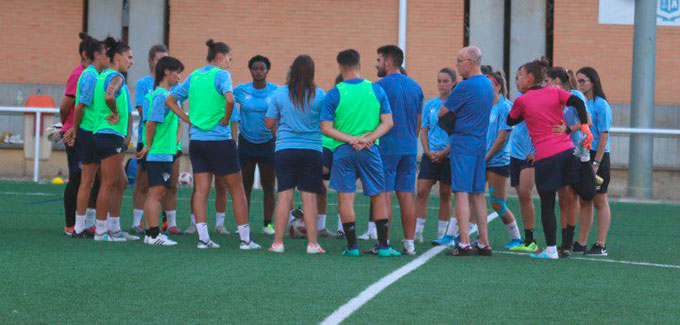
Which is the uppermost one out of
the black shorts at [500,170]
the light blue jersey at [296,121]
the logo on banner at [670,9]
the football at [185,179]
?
the logo on banner at [670,9]

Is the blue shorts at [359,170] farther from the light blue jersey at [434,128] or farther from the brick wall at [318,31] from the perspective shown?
the brick wall at [318,31]

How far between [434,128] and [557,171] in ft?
6.31

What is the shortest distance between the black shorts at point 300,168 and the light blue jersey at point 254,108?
192cm

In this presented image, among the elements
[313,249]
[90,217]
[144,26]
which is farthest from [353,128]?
[144,26]

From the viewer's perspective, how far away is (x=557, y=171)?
30.9ft

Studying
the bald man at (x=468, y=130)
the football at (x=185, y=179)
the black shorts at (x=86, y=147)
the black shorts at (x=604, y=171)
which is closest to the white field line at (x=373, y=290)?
the bald man at (x=468, y=130)

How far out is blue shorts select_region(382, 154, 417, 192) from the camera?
380 inches

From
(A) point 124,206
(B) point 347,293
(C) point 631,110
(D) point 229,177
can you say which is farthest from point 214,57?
(C) point 631,110

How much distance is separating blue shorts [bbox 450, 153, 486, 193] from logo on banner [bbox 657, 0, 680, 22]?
1289cm

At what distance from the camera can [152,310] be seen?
645cm

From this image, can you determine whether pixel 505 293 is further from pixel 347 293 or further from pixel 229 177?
pixel 229 177

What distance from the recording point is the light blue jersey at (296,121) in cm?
940

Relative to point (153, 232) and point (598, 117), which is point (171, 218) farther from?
point (598, 117)

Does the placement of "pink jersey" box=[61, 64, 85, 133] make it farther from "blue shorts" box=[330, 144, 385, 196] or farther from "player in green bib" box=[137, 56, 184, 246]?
"blue shorts" box=[330, 144, 385, 196]
